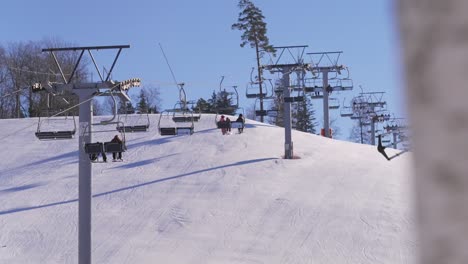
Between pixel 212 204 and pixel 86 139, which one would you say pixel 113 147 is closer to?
pixel 86 139

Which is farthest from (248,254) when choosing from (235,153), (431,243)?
(431,243)

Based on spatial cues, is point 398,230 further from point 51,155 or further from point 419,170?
point 419,170

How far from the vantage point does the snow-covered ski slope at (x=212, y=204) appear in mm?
25812

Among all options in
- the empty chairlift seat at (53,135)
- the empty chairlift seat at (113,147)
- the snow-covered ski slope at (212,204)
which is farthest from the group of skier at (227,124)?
the empty chairlift seat at (113,147)

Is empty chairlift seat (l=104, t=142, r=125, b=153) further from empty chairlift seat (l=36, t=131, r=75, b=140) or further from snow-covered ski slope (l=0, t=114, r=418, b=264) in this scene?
snow-covered ski slope (l=0, t=114, r=418, b=264)

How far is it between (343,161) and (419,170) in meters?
38.7

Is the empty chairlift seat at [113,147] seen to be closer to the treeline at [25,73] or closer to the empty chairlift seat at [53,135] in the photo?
the empty chairlift seat at [53,135]

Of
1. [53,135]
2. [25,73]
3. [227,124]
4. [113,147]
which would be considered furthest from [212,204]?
[25,73]

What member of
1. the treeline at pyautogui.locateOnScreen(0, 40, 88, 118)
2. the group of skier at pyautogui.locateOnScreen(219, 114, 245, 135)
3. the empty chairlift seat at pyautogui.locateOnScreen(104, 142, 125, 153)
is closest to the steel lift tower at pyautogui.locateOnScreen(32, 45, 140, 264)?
the empty chairlift seat at pyautogui.locateOnScreen(104, 142, 125, 153)

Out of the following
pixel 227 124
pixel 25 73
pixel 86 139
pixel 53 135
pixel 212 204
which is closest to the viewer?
pixel 86 139

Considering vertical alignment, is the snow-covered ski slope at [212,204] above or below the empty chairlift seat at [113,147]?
below

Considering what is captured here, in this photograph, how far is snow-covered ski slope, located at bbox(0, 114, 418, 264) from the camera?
84.7ft

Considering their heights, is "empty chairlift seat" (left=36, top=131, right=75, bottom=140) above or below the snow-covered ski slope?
above

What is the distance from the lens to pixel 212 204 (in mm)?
31062
